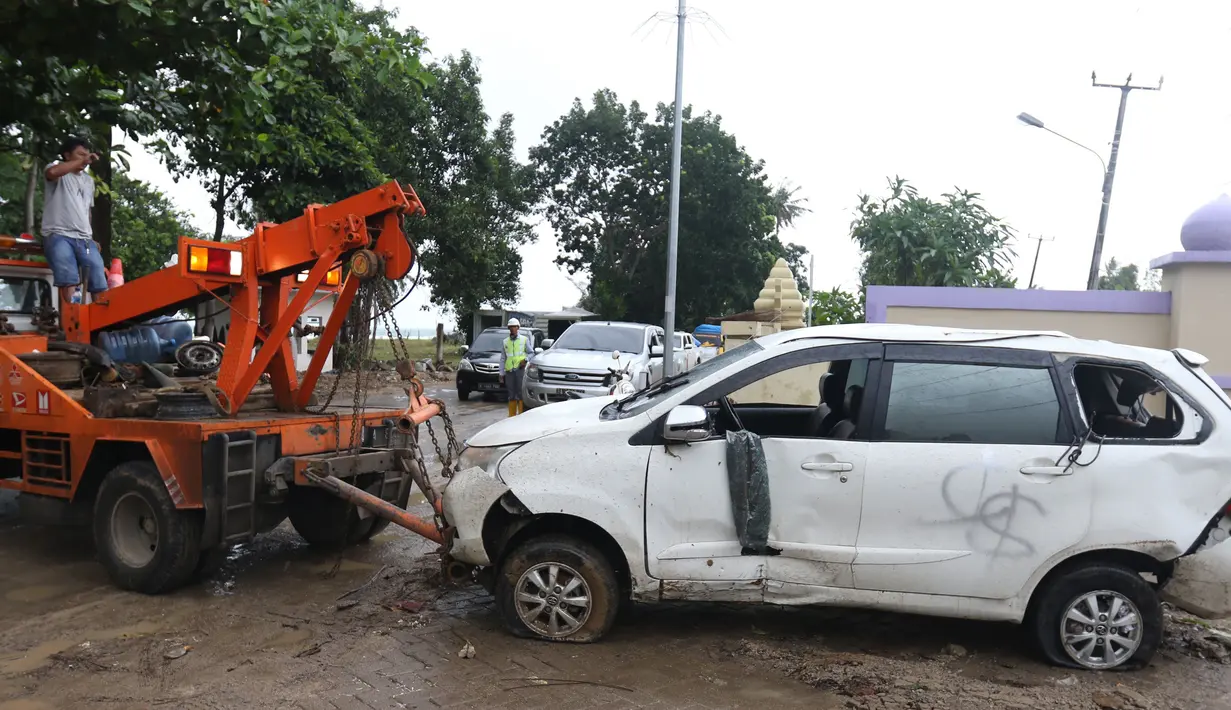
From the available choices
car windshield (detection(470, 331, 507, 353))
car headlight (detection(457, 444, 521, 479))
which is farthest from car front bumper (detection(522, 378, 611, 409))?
car headlight (detection(457, 444, 521, 479))

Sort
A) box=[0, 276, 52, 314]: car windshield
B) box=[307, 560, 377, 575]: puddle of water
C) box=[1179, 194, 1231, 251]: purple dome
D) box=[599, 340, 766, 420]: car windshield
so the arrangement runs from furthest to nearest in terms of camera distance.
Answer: box=[1179, 194, 1231, 251]: purple dome
box=[0, 276, 52, 314]: car windshield
box=[307, 560, 377, 575]: puddle of water
box=[599, 340, 766, 420]: car windshield

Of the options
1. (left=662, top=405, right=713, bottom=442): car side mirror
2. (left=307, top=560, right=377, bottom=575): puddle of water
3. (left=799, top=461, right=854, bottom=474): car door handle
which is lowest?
(left=307, top=560, right=377, bottom=575): puddle of water

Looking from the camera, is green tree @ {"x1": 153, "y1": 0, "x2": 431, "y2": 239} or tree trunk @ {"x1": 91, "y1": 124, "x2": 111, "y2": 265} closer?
green tree @ {"x1": 153, "y1": 0, "x2": 431, "y2": 239}

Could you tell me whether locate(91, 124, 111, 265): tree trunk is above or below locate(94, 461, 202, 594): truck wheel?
above

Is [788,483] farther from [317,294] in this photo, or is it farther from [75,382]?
[75,382]

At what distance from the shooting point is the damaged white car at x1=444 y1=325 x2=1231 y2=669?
4.51 metres

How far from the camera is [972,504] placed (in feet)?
14.9

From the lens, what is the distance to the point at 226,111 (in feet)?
24.6

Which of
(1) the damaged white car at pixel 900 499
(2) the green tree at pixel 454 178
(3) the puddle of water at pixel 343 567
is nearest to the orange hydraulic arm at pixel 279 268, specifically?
(3) the puddle of water at pixel 343 567

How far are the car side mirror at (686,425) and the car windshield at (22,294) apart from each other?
237 inches

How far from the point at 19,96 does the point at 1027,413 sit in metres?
7.72

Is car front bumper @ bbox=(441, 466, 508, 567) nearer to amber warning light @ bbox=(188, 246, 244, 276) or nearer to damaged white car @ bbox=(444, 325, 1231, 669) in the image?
damaged white car @ bbox=(444, 325, 1231, 669)

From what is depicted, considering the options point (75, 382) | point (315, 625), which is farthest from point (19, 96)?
point (315, 625)

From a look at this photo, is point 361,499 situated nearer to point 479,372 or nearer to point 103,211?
point 103,211
